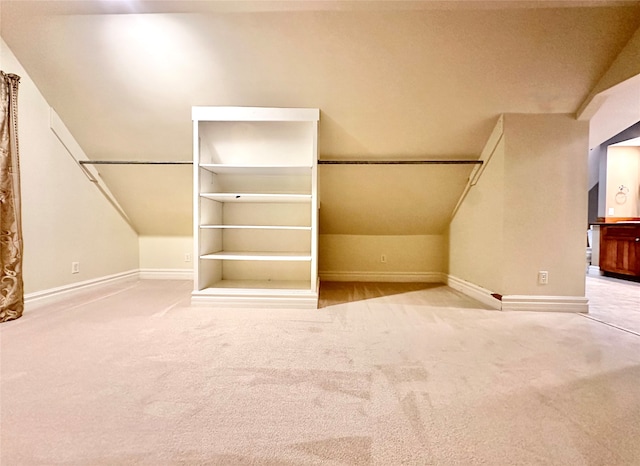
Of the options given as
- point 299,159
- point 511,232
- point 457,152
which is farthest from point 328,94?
point 511,232

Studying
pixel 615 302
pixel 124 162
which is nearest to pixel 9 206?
pixel 124 162

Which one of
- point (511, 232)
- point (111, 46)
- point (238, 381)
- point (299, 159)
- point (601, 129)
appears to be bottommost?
point (238, 381)

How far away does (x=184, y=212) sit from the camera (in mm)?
3711

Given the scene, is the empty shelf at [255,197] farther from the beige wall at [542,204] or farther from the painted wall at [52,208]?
the beige wall at [542,204]

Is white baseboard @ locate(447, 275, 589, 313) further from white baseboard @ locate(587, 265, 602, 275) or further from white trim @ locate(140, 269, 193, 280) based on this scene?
white trim @ locate(140, 269, 193, 280)

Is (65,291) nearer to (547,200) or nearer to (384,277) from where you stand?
(384,277)

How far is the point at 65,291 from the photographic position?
116 inches

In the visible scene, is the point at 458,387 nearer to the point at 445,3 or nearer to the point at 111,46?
the point at 445,3

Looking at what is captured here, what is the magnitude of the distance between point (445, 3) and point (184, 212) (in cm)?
334

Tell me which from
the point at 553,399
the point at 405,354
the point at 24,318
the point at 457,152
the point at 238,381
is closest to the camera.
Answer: the point at 553,399

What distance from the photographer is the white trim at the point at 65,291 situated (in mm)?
2590

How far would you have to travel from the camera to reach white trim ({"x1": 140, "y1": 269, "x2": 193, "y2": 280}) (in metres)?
4.01

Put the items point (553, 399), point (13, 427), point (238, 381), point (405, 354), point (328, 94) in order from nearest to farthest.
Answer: point (13, 427) → point (553, 399) → point (238, 381) → point (405, 354) → point (328, 94)

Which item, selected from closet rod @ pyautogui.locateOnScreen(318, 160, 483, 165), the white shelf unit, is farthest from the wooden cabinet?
the white shelf unit
